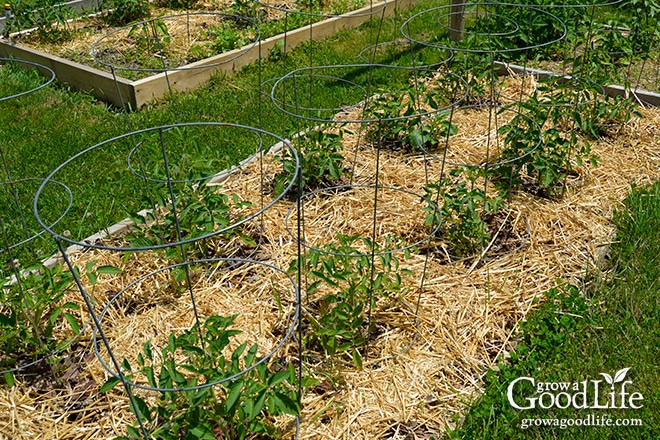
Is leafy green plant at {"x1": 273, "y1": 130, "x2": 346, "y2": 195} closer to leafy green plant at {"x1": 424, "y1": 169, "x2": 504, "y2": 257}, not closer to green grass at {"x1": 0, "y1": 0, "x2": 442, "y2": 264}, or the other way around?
green grass at {"x1": 0, "y1": 0, "x2": 442, "y2": 264}

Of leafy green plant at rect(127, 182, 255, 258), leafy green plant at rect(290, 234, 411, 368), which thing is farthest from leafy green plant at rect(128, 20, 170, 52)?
leafy green plant at rect(290, 234, 411, 368)

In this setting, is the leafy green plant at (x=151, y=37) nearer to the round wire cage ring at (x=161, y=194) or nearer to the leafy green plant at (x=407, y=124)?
the round wire cage ring at (x=161, y=194)

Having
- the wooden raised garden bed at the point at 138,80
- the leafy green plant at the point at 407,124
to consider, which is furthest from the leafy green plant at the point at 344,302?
the wooden raised garden bed at the point at 138,80

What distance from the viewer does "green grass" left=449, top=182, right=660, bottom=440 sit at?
2.40 metres

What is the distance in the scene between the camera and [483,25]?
5914 mm

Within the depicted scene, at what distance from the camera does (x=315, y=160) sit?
3791mm

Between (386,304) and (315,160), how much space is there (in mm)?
1150

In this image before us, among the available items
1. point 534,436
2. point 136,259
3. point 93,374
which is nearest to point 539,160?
point 534,436

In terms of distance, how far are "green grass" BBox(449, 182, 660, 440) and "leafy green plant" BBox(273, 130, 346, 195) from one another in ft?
4.70

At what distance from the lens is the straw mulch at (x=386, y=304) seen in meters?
2.47

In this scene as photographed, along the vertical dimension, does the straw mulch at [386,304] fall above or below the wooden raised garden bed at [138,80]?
below

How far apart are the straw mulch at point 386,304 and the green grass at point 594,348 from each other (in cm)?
10

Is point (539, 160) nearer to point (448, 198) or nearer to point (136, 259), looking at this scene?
point (448, 198)

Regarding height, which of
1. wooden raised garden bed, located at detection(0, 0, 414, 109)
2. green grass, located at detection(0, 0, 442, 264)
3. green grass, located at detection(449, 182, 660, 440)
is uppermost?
wooden raised garden bed, located at detection(0, 0, 414, 109)
